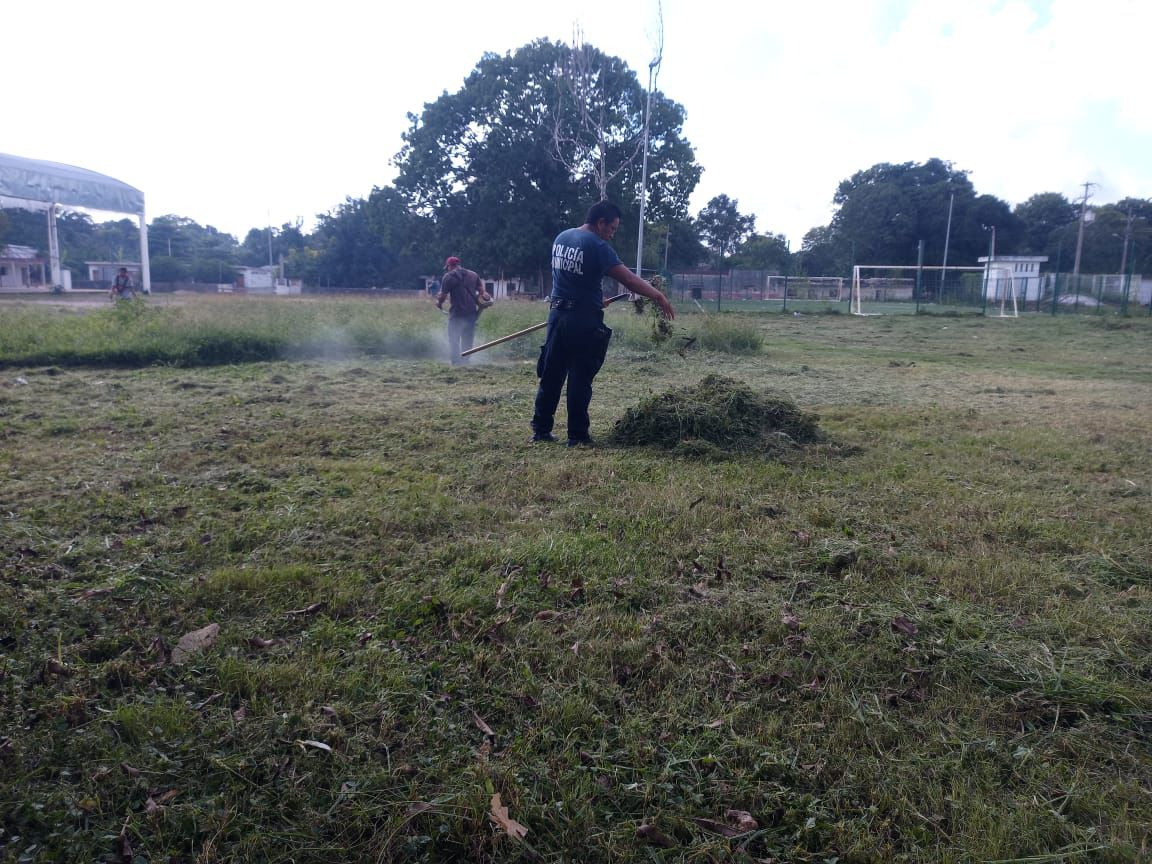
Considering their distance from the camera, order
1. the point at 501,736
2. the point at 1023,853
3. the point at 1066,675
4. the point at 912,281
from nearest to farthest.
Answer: the point at 1023,853
the point at 501,736
the point at 1066,675
the point at 912,281

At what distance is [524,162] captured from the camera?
36.4m

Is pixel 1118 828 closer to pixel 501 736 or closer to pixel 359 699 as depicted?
pixel 501 736

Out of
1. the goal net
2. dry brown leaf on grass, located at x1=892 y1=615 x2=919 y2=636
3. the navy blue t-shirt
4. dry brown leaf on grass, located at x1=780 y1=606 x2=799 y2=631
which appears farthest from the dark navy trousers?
the goal net

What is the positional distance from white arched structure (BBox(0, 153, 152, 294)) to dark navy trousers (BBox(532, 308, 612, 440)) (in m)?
26.8

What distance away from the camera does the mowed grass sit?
189cm

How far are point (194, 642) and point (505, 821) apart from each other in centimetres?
140

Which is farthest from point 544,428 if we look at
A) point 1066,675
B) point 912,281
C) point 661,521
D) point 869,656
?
point 912,281

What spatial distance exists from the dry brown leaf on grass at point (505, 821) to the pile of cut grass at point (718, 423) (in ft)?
12.4

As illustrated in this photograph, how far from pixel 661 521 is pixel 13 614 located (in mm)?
2753

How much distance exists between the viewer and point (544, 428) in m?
6.00

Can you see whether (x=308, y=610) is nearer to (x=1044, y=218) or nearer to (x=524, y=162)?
(x=524, y=162)

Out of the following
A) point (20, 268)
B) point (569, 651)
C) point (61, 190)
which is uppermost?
point (61, 190)

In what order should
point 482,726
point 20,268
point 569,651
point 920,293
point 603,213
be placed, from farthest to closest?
point 20,268 < point 920,293 < point 603,213 < point 569,651 < point 482,726

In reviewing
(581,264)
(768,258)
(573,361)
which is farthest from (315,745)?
(768,258)
